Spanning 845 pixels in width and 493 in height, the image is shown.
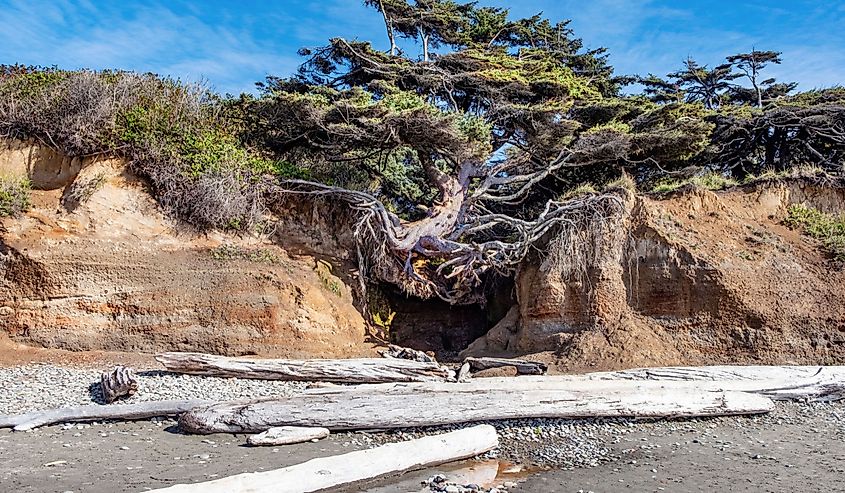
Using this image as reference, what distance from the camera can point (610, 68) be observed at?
25.2 meters

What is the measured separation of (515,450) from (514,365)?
5089mm

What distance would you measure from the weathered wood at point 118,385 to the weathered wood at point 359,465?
188 inches

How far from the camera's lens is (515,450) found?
26.2 feet

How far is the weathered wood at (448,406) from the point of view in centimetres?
810

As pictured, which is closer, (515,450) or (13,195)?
(515,450)

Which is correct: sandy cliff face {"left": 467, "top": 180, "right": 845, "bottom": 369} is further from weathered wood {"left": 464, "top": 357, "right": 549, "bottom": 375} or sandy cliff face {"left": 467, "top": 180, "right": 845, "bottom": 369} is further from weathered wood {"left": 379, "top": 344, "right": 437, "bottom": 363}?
weathered wood {"left": 379, "top": 344, "right": 437, "bottom": 363}

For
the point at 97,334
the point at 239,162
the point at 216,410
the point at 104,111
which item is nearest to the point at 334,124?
the point at 239,162

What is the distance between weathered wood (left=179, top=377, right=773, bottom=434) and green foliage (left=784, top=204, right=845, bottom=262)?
5966 millimetres

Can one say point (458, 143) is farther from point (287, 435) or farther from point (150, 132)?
point (287, 435)

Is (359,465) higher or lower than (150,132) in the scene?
lower

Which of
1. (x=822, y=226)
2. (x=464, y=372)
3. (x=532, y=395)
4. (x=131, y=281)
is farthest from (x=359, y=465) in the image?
(x=822, y=226)

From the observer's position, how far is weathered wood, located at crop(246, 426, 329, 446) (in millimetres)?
7582

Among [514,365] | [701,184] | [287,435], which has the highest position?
[701,184]

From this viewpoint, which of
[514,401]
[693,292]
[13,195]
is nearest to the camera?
[514,401]
